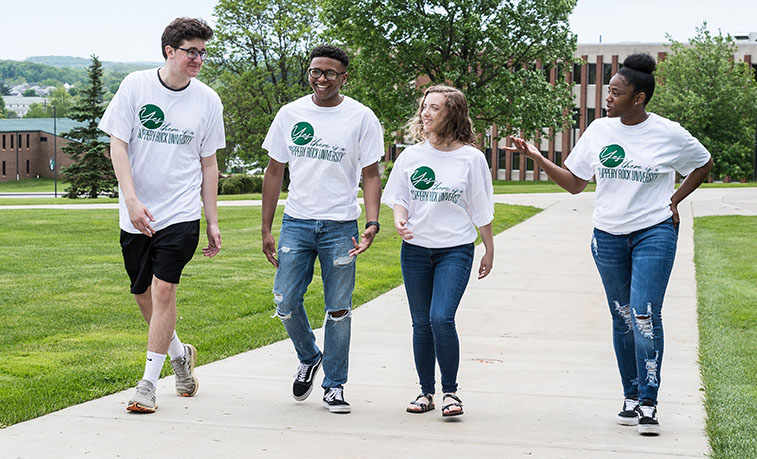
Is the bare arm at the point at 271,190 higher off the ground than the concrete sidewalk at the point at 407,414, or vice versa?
the bare arm at the point at 271,190

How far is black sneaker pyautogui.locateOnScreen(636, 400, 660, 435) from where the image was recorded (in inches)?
191

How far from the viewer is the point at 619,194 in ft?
16.6

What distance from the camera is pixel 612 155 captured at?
5.06 m

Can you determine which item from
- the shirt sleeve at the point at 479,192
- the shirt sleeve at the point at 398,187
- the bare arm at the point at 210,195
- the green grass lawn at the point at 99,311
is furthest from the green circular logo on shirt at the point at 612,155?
the green grass lawn at the point at 99,311

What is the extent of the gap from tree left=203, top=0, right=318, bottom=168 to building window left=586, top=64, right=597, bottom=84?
3038cm

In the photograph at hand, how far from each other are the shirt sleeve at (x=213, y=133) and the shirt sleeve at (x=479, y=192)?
55.9 inches

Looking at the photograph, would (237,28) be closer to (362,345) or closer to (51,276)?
(51,276)

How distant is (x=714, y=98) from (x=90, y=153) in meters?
34.7

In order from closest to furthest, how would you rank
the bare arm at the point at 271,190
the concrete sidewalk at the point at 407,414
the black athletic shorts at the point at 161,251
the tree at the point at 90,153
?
1. the concrete sidewalk at the point at 407,414
2. the black athletic shorts at the point at 161,251
3. the bare arm at the point at 271,190
4. the tree at the point at 90,153

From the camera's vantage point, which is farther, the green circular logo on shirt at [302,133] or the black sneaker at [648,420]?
the green circular logo on shirt at [302,133]

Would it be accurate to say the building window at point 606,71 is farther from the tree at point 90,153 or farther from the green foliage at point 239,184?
the tree at point 90,153

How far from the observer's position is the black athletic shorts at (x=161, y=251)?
205 inches

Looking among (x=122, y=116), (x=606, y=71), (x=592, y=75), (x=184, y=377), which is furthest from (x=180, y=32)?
(x=606, y=71)

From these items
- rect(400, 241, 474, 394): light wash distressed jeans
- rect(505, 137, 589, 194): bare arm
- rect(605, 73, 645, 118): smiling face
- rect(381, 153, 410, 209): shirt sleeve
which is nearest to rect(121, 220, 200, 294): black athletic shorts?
rect(381, 153, 410, 209): shirt sleeve
